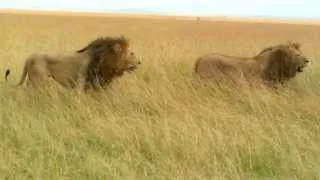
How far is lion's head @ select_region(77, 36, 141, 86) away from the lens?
28.6ft

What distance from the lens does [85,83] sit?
857 centimetres

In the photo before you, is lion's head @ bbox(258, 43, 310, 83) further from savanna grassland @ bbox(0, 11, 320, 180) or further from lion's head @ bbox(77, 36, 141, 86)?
lion's head @ bbox(77, 36, 141, 86)

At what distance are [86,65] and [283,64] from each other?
2.97m

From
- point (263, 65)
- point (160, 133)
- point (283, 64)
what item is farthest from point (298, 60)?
point (160, 133)

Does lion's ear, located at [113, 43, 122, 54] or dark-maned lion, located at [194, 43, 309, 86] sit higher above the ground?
lion's ear, located at [113, 43, 122, 54]

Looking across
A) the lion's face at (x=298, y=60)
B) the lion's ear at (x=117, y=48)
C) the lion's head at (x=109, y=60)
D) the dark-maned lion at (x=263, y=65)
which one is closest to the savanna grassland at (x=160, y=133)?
the lion's head at (x=109, y=60)

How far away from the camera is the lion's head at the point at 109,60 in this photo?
8727 mm

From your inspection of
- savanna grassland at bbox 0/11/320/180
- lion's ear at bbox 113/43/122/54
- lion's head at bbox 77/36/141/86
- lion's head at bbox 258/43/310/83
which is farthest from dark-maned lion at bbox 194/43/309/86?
lion's ear at bbox 113/43/122/54

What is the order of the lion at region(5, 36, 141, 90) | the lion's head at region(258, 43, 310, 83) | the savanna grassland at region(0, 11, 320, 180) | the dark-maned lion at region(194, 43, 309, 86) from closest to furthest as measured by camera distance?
the savanna grassland at region(0, 11, 320, 180) → the lion at region(5, 36, 141, 90) → the dark-maned lion at region(194, 43, 309, 86) → the lion's head at region(258, 43, 310, 83)

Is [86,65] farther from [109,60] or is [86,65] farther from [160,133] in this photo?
[160,133]

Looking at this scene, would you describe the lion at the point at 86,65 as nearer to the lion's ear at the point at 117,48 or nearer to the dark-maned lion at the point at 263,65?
the lion's ear at the point at 117,48

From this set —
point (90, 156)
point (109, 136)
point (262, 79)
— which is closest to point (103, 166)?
point (90, 156)

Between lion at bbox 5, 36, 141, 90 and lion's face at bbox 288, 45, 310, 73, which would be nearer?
lion at bbox 5, 36, 141, 90

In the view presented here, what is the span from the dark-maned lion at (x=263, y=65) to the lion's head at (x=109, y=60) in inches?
48.0
